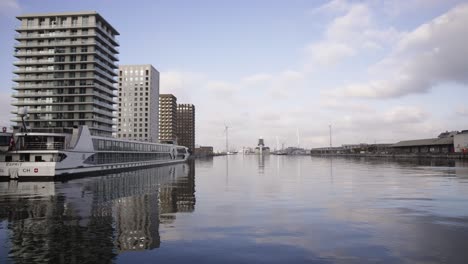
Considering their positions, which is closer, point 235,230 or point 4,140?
point 235,230

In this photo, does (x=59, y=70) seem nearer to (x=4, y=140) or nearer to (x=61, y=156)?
(x=4, y=140)

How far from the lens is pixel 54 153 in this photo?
62.3m

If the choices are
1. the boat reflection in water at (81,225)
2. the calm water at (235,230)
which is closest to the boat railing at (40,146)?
the boat reflection in water at (81,225)

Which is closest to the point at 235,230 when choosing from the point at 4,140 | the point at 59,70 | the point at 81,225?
the point at 81,225

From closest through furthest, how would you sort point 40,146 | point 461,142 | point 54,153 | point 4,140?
point 54,153 < point 40,146 < point 4,140 < point 461,142

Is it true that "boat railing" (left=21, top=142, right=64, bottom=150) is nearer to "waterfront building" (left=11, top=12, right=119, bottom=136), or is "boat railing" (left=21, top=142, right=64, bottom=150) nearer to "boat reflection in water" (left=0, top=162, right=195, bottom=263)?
"boat reflection in water" (left=0, top=162, right=195, bottom=263)

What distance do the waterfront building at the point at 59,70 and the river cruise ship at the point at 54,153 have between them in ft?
196

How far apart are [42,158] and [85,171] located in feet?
33.0

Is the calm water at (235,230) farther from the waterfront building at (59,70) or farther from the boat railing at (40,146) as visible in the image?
the waterfront building at (59,70)

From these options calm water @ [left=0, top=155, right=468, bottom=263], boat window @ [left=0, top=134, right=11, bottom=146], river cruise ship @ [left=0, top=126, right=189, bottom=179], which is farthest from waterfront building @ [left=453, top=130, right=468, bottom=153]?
boat window @ [left=0, top=134, right=11, bottom=146]

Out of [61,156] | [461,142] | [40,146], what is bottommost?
[61,156]

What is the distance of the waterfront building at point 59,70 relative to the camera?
138125 mm

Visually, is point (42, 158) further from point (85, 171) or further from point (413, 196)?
point (413, 196)

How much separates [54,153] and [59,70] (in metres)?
90.1
